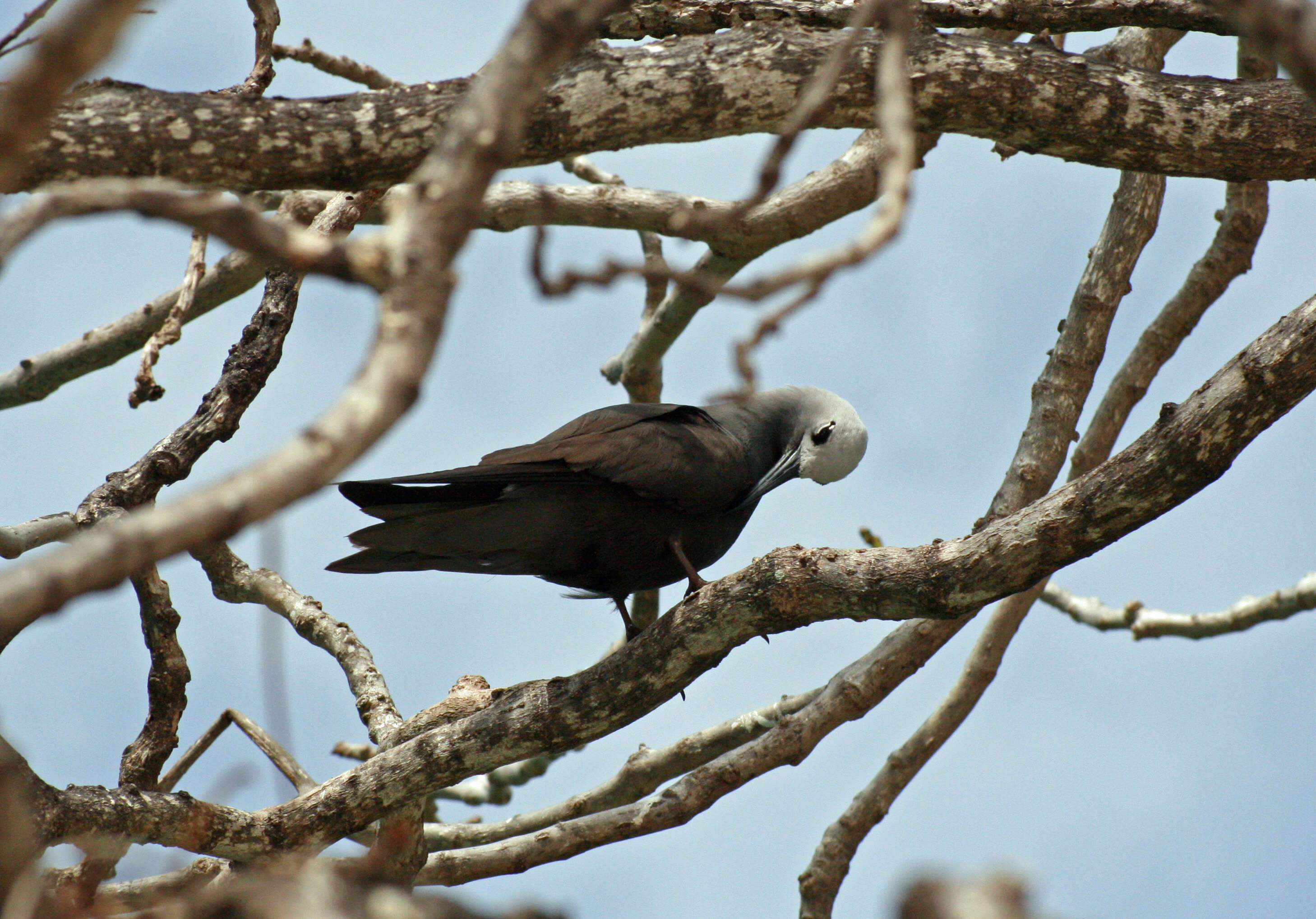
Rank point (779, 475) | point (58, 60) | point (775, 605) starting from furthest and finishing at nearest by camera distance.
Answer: point (779, 475)
point (775, 605)
point (58, 60)

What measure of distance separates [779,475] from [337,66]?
341 centimetres

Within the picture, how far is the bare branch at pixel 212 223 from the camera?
156 centimetres

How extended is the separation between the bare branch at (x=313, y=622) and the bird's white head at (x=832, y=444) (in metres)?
2.17

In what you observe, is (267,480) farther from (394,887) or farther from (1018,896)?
(1018,896)

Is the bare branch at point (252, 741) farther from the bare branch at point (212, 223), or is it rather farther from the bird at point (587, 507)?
the bare branch at point (212, 223)

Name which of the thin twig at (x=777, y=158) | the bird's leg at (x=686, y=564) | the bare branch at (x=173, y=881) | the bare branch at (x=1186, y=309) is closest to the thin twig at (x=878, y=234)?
the thin twig at (x=777, y=158)

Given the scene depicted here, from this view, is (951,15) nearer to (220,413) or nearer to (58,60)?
(220,413)

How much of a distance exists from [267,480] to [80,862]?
307cm

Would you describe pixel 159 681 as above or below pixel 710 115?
below

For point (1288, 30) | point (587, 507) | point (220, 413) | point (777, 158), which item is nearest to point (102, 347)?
point (220, 413)

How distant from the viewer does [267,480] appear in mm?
1345

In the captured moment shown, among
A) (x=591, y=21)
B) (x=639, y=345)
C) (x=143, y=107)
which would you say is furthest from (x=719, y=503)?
(x=591, y=21)

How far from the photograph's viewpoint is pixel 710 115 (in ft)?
12.0

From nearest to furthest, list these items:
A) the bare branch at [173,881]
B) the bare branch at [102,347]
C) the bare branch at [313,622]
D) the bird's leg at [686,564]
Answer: the bare branch at [173,881] < the bird's leg at [686,564] < the bare branch at [313,622] < the bare branch at [102,347]
